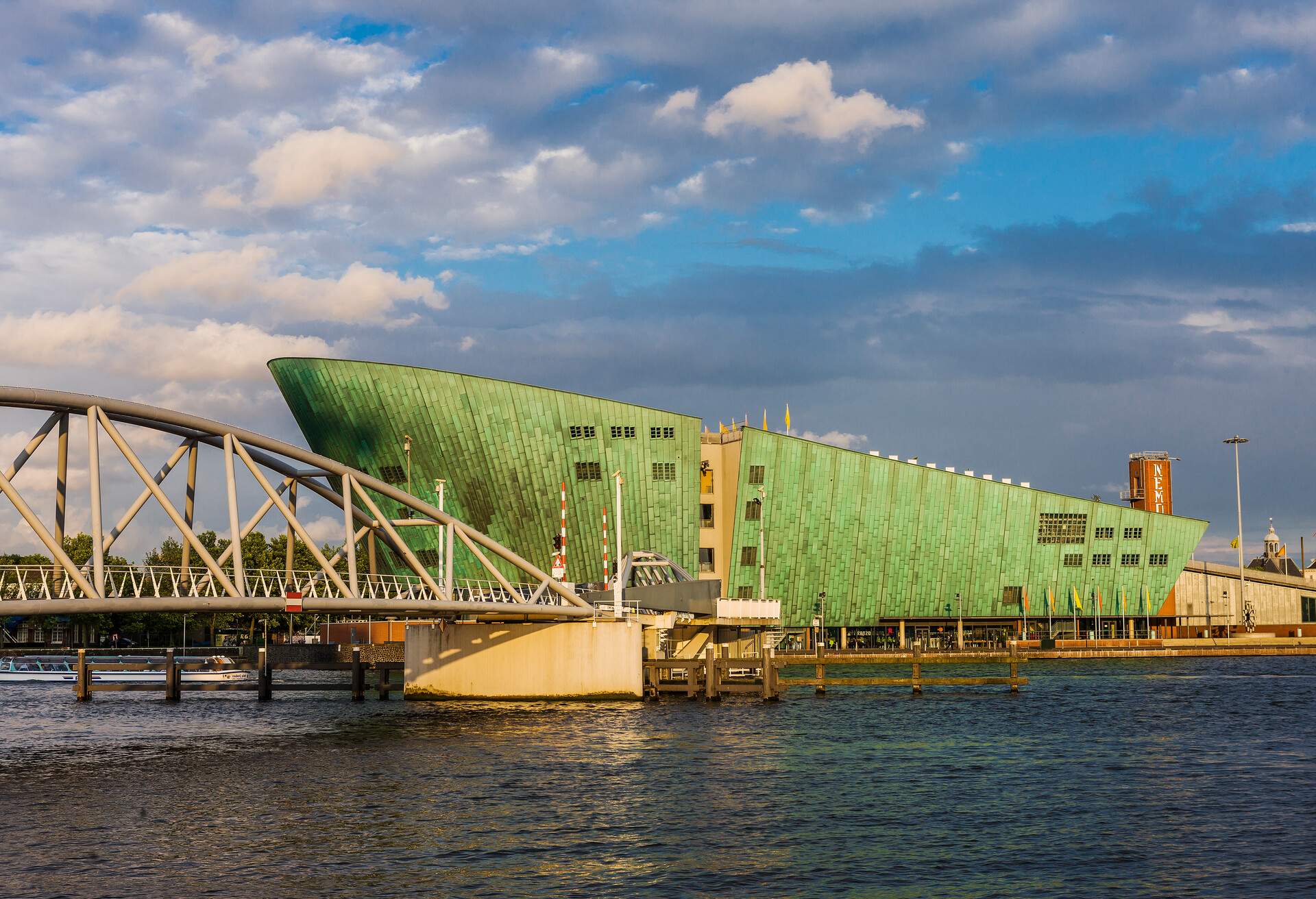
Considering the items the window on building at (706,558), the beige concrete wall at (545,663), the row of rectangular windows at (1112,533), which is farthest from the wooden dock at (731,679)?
the row of rectangular windows at (1112,533)

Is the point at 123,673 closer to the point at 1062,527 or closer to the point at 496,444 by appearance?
the point at 496,444

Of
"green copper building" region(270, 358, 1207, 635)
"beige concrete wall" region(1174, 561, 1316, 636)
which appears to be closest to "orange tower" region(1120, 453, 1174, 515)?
"beige concrete wall" region(1174, 561, 1316, 636)

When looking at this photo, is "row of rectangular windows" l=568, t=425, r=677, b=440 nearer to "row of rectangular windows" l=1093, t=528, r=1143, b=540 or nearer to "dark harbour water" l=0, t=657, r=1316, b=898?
"row of rectangular windows" l=1093, t=528, r=1143, b=540

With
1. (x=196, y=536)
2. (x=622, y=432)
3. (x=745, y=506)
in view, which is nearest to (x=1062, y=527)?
(x=745, y=506)

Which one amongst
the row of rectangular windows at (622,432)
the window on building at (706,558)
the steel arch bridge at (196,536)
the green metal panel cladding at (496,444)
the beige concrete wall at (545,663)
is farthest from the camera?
the window on building at (706,558)

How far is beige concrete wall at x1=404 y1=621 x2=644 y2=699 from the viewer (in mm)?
52625

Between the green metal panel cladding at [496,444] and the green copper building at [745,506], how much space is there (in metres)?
0.11

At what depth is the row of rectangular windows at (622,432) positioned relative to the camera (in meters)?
93.2

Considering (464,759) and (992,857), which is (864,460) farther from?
(992,857)

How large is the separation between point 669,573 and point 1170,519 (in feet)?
148

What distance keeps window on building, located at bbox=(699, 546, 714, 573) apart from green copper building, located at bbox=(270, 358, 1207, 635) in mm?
98

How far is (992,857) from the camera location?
957 inches

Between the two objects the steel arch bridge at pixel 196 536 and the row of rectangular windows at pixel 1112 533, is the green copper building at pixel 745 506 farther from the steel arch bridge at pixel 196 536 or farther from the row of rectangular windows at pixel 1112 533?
the steel arch bridge at pixel 196 536

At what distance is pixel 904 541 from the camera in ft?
334
